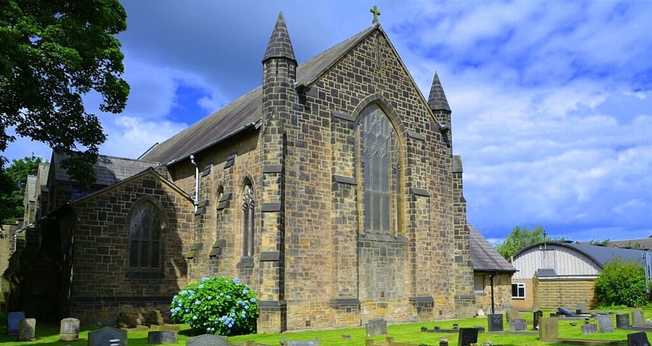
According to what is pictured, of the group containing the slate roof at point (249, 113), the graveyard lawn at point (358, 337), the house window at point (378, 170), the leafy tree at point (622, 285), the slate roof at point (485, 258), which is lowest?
the graveyard lawn at point (358, 337)

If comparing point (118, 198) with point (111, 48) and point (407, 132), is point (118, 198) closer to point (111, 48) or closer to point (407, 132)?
point (111, 48)

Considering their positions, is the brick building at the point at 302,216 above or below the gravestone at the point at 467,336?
above

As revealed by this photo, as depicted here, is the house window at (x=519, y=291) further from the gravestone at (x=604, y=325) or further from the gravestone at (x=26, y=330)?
the gravestone at (x=26, y=330)

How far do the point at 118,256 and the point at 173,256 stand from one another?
8.29 feet

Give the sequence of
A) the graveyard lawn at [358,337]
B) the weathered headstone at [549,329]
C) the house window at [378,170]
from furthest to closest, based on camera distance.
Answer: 1. the house window at [378,170]
2. the graveyard lawn at [358,337]
3. the weathered headstone at [549,329]

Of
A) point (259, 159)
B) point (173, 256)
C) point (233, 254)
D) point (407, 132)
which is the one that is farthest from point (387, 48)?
point (173, 256)

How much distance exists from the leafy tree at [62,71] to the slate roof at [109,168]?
878 centimetres

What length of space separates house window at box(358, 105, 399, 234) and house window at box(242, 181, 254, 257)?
4675 mm

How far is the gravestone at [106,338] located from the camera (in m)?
17.0

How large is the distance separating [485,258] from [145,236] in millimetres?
18662

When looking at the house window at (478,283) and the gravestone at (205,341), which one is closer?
the gravestone at (205,341)

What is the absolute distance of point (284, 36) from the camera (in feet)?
82.0

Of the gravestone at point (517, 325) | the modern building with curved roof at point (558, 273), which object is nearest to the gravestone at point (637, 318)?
the gravestone at point (517, 325)

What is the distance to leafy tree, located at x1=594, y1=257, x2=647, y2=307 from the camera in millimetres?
35875
